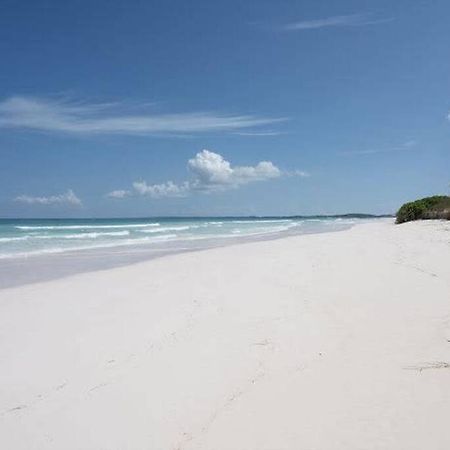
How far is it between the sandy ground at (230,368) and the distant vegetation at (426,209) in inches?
1158

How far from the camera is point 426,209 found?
37.9 m

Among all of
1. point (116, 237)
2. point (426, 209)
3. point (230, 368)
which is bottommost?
point (230, 368)

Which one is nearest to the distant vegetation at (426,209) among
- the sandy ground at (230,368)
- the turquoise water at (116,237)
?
the turquoise water at (116,237)

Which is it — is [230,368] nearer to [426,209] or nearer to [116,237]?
[116,237]

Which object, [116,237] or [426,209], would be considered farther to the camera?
[426,209]

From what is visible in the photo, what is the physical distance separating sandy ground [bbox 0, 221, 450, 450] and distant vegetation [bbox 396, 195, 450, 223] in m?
29.4

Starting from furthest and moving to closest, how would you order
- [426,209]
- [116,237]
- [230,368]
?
[426,209] < [116,237] < [230,368]

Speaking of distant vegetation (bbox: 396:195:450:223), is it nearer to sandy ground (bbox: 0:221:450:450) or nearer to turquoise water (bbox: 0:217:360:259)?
turquoise water (bbox: 0:217:360:259)

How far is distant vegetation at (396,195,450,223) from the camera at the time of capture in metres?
35.7

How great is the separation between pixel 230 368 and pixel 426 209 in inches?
1451

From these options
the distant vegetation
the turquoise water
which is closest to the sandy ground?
the turquoise water

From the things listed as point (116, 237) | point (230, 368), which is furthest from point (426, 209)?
point (230, 368)

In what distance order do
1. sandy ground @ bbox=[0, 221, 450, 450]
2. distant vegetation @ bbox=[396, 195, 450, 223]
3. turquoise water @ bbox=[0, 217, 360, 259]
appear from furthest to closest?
distant vegetation @ bbox=[396, 195, 450, 223], turquoise water @ bbox=[0, 217, 360, 259], sandy ground @ bbox=[0, 221, 450, 450]

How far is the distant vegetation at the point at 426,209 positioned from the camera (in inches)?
1405
